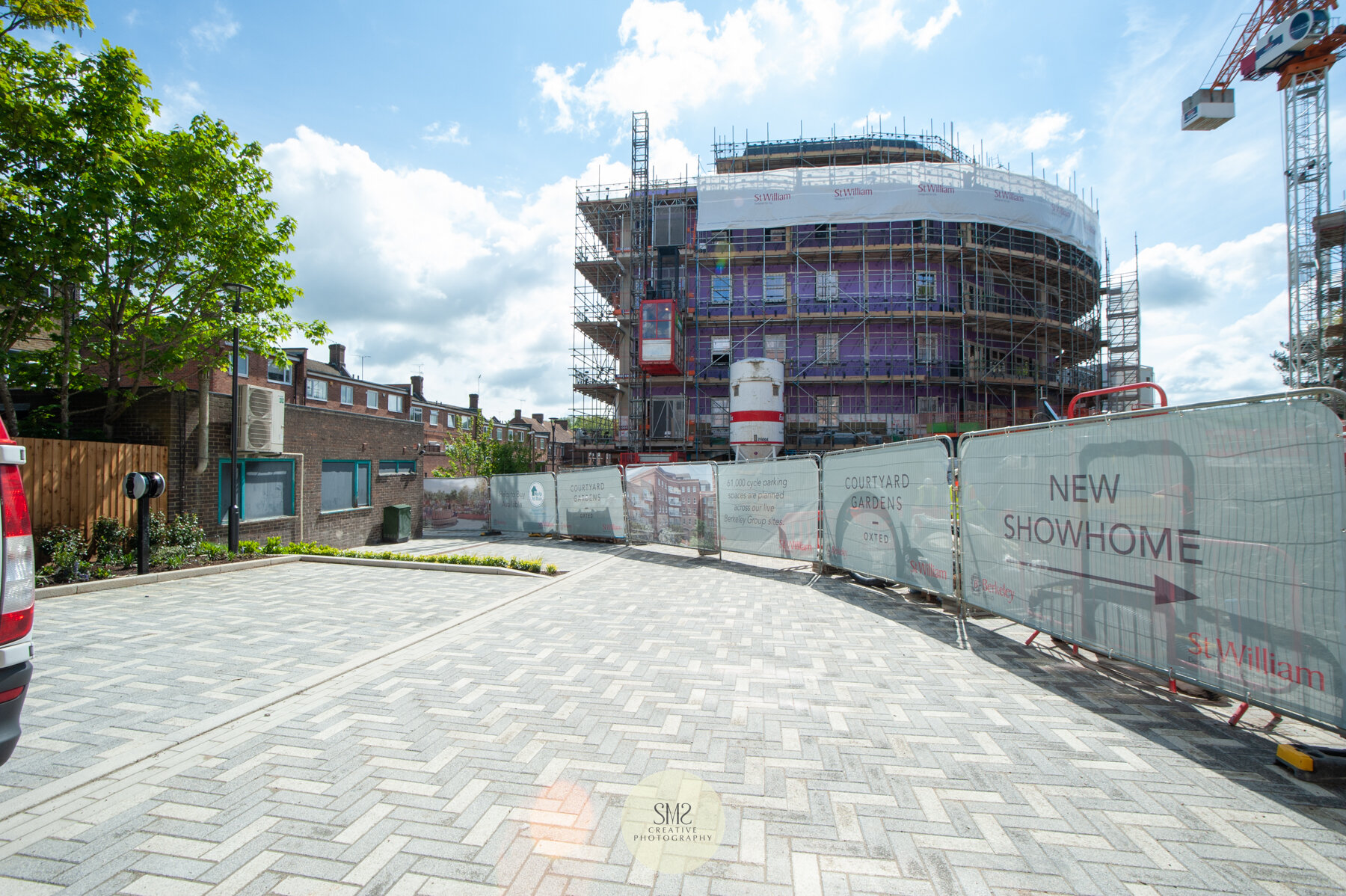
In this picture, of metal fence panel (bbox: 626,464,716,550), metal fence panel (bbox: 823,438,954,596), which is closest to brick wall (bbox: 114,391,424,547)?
metal fence panel (bbox: 626,464,716,550)

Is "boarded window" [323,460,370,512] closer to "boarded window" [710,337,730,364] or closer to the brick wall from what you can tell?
the brick wall

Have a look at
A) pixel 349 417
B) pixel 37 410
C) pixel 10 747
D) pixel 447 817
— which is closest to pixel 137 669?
pixel 10 747

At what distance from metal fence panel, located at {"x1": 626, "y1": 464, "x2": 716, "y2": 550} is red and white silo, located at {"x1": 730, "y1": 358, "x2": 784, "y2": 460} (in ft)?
39.0

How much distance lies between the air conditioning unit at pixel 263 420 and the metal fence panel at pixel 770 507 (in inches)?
416

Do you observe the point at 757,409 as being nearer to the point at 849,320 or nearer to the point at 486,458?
the point at 849,320

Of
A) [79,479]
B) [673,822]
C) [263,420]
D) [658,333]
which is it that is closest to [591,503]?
[263,420]

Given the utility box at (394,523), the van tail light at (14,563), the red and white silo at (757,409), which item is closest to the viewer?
the van tail light at (14,563)

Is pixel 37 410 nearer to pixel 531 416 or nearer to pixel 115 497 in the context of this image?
pixel 115 497

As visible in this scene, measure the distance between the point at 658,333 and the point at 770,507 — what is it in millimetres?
18900

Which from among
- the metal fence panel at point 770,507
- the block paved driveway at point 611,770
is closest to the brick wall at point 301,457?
the block paved driveway at point 611,770

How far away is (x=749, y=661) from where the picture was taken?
18.0 feet

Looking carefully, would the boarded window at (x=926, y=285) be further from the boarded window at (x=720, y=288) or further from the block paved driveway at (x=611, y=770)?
the block paved driveway at (x=611, y=770)

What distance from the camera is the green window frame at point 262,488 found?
1310 cm

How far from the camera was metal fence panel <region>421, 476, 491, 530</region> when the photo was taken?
22.8 meters
